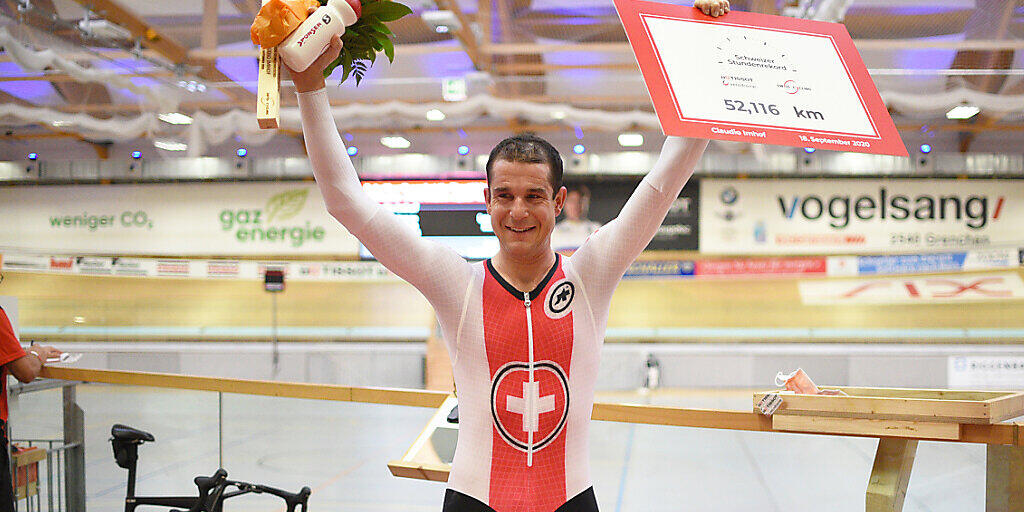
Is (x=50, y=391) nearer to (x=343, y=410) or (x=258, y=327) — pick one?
(x=343, y=410)

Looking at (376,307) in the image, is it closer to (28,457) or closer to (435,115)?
(435,115)

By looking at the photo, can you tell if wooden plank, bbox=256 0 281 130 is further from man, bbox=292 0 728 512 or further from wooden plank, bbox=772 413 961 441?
wooden plank, bbox=772 413 961 441

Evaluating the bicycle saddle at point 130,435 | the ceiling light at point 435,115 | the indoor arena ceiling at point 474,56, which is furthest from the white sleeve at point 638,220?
the ceiling light at point 435,115

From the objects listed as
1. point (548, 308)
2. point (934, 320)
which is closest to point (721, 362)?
point (934, 320)

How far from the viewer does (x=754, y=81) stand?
1329mm

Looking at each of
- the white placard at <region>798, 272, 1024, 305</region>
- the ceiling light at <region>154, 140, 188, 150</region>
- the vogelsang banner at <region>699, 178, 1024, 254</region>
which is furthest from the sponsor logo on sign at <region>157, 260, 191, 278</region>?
the white placard at <region>798, 272, 1024, 305</region>

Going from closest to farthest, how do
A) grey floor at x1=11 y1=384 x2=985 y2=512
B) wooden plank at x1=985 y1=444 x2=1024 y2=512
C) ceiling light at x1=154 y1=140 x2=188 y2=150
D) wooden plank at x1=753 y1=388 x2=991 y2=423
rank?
Answer: wooden plank at x1=753 y1=388 x2=991 y2=423 < wooden plank at x1=985 y1=444 x2=1024 y2=512 < grey floor at x1=11 y1=384 x2=985 y2=512 < ceiling light at x1=154 y1=140 x2=188 y2=150

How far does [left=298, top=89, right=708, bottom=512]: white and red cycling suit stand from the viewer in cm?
134

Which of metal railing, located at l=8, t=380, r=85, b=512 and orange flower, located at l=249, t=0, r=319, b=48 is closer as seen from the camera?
orange flower, located at l=249, t=0, r=319, b=48

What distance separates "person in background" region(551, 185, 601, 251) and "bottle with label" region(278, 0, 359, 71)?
1022 cm

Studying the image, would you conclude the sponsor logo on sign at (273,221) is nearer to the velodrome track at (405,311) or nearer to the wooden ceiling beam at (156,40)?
the velodrome track at (405,311)

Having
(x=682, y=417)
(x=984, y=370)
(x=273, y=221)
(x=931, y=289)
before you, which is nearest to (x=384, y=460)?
(x=682, y=417)

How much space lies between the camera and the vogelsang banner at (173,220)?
12.1 meters

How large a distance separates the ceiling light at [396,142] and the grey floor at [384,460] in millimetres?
4474
